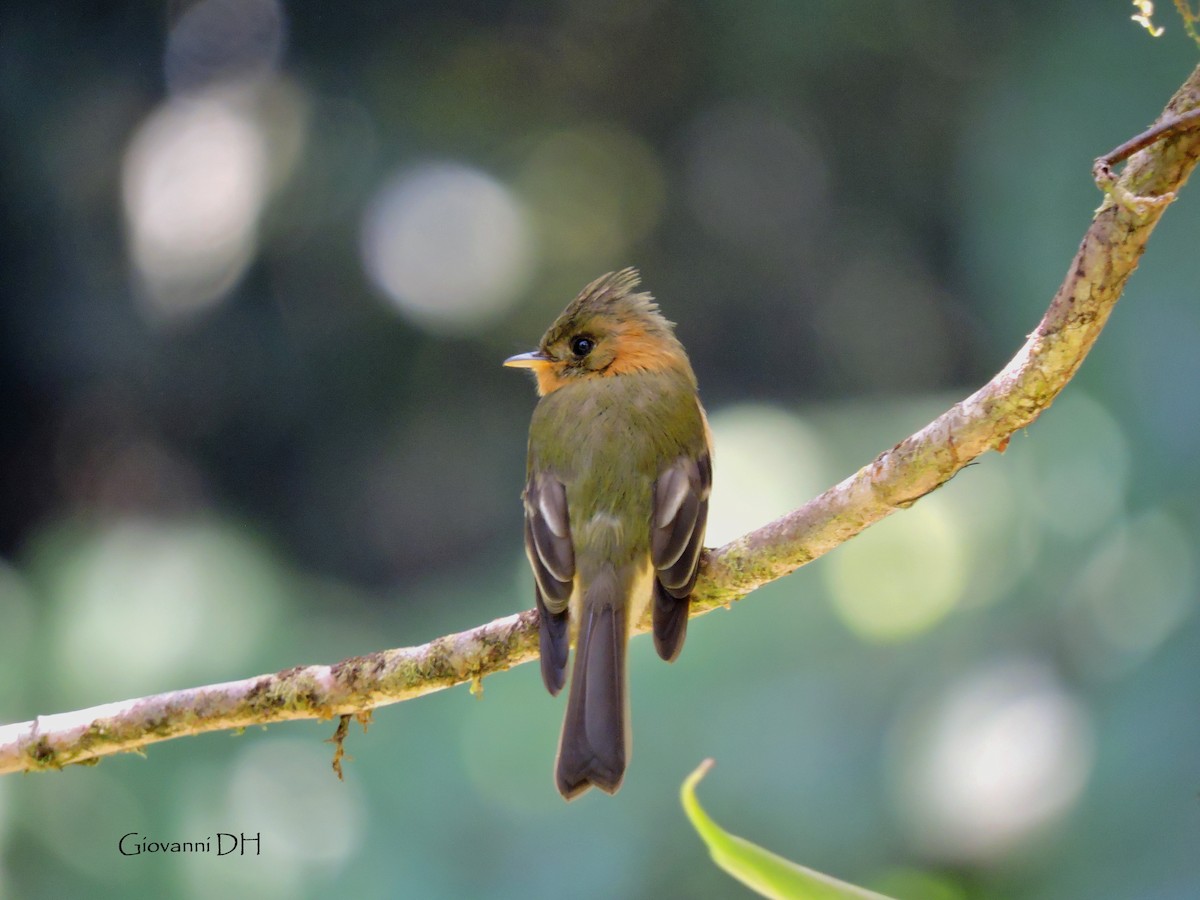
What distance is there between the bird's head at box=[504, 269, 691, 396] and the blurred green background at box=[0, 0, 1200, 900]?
90 cm

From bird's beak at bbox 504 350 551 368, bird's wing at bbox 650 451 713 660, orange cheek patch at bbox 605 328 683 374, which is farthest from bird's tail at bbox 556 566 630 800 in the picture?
bird's beak at bbox 504 350 551 368

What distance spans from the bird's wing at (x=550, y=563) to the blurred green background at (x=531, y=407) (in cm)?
124

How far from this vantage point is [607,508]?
292 cm

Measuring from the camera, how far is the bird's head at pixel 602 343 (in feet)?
11.3

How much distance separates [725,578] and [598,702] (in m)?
0.38

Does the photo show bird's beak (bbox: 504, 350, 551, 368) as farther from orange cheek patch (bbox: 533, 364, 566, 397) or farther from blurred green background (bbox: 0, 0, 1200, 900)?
blurred green background (bbox: 0, 0, 1200, 900)

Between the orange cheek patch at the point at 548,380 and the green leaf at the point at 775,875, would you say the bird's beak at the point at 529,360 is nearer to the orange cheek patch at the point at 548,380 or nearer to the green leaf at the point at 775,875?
the orange cheek patch at the point at 548,380

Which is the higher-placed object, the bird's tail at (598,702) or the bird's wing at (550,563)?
the bird's wing at (550,563)

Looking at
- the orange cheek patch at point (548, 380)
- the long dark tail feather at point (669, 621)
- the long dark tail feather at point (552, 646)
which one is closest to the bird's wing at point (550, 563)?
the long dark tail feather at point (552, 646)

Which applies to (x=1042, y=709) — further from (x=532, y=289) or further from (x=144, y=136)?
(x=144, y=136)

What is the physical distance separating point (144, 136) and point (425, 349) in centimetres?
165

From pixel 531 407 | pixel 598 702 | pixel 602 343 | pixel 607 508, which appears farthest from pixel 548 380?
pixel 531 407

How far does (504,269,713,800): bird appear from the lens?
2600 millimetres

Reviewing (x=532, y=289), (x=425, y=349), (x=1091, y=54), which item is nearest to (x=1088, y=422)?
(x=1091, y=54)
